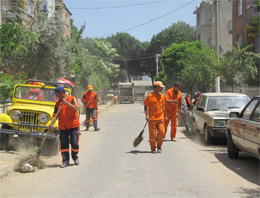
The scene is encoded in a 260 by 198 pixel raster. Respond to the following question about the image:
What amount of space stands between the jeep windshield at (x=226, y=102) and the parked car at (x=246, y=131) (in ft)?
9.57

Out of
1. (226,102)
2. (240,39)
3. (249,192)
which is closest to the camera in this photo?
(249,192)

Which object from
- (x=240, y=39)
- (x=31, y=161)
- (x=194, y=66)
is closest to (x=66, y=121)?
(x=31, y=161)

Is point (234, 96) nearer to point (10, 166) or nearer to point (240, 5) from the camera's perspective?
point (10, 166)

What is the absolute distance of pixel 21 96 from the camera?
1134 centimetres

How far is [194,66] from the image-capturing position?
84.8ft

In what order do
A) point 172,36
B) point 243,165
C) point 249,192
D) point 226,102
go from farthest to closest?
point 172,36, point 226,102, point 243,165, point 249,192

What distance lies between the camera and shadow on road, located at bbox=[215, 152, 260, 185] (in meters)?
7.73

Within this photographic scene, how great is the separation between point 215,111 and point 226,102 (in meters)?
0.71

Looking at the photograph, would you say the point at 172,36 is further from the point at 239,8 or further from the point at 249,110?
the point at 249,110

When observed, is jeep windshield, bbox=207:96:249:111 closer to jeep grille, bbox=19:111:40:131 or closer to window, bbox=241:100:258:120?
window, bbox=241:100:258:120

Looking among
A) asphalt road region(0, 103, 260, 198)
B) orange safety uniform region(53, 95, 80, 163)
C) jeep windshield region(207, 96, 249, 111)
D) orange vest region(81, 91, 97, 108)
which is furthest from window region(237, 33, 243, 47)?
orange safety uniform region(53, 95, 80, 163)

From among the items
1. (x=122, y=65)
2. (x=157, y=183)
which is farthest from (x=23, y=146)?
(x=122, y=65)

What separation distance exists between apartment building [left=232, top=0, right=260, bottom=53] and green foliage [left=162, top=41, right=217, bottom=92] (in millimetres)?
2966

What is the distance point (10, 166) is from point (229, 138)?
5125 millimetres
